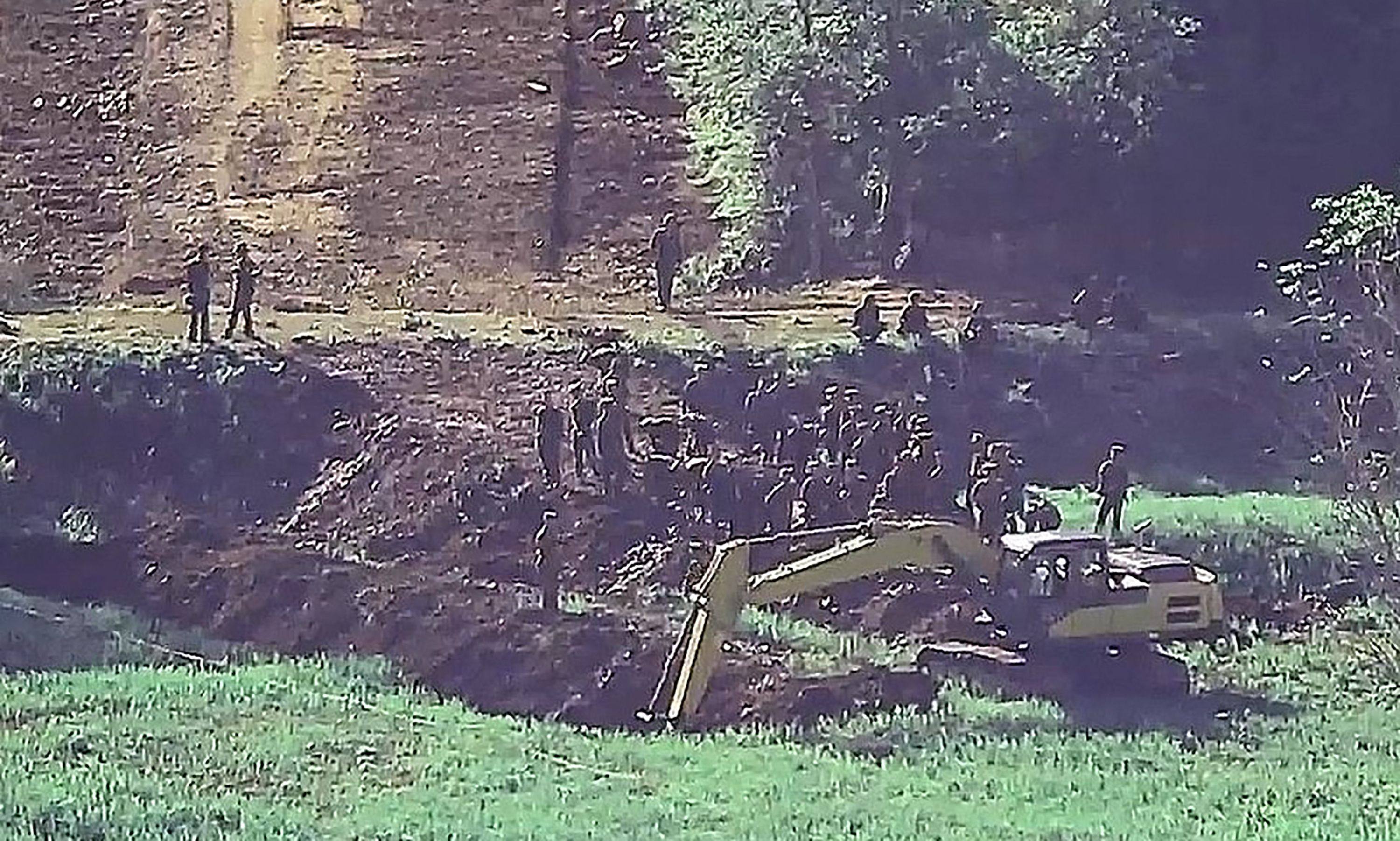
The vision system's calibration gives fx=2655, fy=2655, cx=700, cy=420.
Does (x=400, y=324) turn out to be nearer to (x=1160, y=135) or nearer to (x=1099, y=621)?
(x=1160, y=135)

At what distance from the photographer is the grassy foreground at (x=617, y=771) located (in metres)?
12.3

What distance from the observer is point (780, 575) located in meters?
14.7

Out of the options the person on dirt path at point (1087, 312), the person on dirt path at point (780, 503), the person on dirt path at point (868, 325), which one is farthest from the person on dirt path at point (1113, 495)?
the person on dirt path at point (1087, 312)

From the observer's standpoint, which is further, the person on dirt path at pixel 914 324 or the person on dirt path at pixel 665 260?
the person on dirt path at pixel 665 260

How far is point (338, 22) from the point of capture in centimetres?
3023

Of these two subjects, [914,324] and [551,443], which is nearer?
[551,443]

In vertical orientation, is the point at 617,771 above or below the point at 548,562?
below

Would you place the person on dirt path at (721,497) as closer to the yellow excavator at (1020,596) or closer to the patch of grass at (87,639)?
the yellow excavator at (1020,596)

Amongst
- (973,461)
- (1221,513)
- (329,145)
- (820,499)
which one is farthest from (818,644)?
(329,145)

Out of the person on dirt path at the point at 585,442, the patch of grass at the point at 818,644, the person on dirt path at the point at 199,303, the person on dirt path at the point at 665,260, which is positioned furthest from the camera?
the person on dirt path at the point at 665,260

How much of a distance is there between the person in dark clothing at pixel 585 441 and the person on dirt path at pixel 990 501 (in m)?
3.23

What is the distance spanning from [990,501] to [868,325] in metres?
5.60

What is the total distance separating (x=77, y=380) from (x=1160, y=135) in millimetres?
11268

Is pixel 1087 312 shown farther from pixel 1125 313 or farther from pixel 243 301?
pixel 243 301
